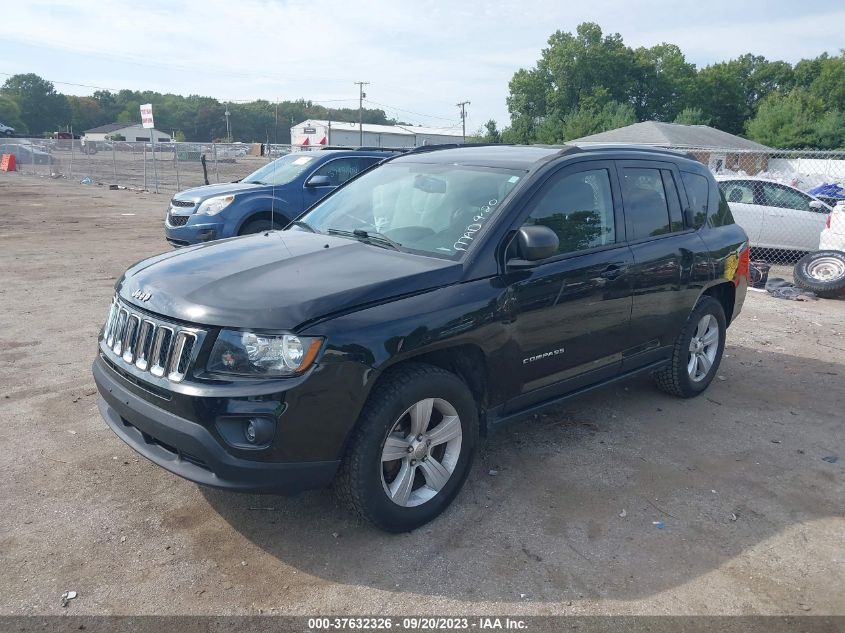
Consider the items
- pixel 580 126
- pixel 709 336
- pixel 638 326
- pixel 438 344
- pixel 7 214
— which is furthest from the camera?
pixel 580 126

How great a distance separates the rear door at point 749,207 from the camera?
1298 cm

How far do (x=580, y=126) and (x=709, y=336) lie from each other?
162 ft

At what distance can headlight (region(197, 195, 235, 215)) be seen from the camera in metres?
9.66

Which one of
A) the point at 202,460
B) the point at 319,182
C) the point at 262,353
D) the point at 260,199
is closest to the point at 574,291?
the point at 262,353

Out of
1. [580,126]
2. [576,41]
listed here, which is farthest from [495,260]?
[576,41]

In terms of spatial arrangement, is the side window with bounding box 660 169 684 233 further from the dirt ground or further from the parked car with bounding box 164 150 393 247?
the parked car with bounding box 164 150 393 247

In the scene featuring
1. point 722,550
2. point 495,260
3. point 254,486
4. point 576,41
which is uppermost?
point 576,41

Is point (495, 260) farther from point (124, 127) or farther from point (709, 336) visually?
point (124, 127)

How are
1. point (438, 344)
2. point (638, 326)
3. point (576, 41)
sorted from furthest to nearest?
point (576, 41) → point (638, 326) → point (438, 344)

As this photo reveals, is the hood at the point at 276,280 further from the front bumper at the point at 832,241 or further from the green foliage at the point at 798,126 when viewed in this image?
the green foliage at the point at 798,126

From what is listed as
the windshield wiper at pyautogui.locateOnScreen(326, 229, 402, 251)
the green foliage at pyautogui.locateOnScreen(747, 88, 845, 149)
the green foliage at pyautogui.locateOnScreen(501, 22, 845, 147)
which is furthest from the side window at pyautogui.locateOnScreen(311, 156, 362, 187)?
the green foliage at pyautogui.locateOnScreen(501, 22, 845, 147)

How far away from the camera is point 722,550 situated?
3.41 m

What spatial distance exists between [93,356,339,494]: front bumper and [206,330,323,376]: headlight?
30cm

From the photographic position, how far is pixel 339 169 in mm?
10789
